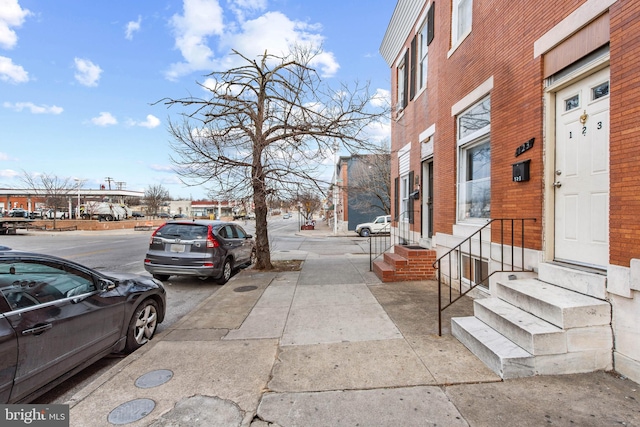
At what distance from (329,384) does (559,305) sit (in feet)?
7.80

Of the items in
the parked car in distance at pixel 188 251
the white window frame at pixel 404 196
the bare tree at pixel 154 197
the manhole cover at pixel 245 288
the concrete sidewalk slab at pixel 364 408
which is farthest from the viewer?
the bare tree at pixel 154 197

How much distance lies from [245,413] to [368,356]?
151 centimetres

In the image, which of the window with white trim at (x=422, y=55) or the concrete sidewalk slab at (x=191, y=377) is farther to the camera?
the window with white trim at (x=422, y=55)

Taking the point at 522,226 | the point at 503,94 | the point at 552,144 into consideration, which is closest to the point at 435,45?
the point at 503,94

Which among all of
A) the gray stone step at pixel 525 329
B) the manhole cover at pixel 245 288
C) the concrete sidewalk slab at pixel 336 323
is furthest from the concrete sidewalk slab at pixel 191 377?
the manhole cover at pixel 245 288

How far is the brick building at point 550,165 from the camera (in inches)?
125

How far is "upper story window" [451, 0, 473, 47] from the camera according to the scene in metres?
6.67

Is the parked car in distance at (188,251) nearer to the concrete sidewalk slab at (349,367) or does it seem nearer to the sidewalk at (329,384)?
the sidewalk at (329,384)

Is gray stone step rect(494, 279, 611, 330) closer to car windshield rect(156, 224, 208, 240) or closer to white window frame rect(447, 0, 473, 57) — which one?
white window frame rect(447, 0, 473, 57)

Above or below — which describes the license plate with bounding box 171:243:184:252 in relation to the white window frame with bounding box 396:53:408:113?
below

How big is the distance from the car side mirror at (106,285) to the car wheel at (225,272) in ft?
14.6

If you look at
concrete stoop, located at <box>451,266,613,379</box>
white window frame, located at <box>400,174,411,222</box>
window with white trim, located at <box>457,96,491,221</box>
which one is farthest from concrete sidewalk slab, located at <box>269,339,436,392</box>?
white window frame, located at <box>400,174,411,222</box>

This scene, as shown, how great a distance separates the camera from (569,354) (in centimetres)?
319

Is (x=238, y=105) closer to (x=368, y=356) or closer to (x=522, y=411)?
(x=368, y=356)
